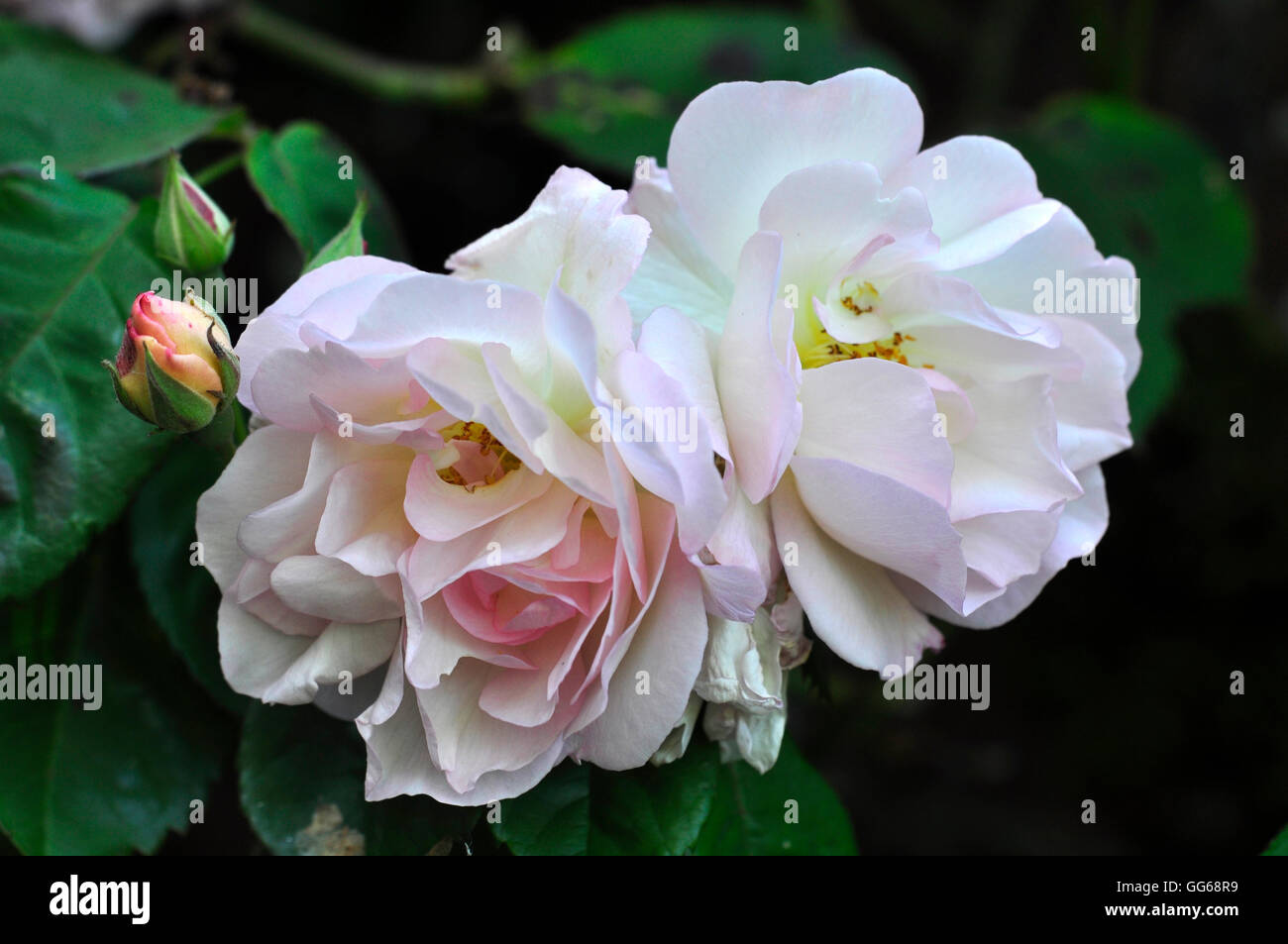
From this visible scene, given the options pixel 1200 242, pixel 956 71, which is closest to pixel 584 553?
pixel 1200 242

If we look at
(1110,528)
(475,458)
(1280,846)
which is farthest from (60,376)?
(1110,528)

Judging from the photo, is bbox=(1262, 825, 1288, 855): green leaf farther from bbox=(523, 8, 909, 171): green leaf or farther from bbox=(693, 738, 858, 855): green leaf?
bbox=(523, 8, 909, 171): green leaf

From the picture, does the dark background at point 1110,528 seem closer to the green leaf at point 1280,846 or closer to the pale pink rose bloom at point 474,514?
the green leaf at point 1280,846

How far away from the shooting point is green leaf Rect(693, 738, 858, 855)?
0.52 metres

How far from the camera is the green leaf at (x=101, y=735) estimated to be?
500mm

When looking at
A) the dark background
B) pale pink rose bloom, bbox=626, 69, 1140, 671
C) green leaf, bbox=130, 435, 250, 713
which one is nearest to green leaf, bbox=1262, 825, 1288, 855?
pale pink rose bloom, bbox=626, 69, 1140, 671

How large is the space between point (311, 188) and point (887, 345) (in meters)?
0.33

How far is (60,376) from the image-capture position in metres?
0.48

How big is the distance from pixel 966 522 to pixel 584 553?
0.15 meters

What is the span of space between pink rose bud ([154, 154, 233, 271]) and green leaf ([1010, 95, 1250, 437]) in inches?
28.8

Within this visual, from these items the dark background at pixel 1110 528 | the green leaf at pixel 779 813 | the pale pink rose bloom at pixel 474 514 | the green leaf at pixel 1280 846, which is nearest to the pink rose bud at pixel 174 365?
the pale pink rose bloom at pixel 474 514

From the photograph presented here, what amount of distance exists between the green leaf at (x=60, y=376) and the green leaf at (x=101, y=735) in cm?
10
